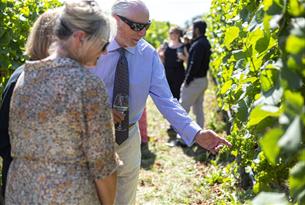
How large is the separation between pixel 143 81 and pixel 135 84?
0.06m

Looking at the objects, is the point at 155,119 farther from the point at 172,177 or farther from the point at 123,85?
the point at 123,85

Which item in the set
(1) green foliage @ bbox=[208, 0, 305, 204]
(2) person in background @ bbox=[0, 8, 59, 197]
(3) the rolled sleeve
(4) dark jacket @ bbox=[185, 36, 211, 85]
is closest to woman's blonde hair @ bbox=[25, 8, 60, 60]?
(2) person in background @ bbox=[0, 8, 59, 197]

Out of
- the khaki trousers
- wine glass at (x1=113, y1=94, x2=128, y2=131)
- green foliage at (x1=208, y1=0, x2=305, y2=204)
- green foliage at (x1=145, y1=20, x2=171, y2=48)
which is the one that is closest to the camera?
green foliage at (x1=208, y1=0, x2=305, y2=204)

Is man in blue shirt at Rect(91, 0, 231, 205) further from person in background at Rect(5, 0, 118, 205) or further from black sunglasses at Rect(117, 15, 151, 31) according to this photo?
person in background at Rect(5, 0, 118, 205)

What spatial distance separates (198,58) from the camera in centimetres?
764

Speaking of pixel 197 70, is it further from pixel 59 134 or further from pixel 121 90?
pixel 59 134

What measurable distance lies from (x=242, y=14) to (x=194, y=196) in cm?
279

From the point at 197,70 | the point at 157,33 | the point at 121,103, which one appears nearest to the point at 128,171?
the point at 121,103

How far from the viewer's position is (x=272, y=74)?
6.86ft

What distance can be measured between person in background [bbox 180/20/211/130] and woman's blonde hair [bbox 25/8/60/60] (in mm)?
5220

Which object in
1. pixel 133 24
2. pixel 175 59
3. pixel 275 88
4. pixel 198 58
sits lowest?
pixel 175 59

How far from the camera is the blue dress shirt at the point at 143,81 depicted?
11.1ft

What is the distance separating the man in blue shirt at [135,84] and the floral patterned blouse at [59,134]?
1.10m

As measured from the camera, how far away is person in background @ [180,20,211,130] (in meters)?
7.63
